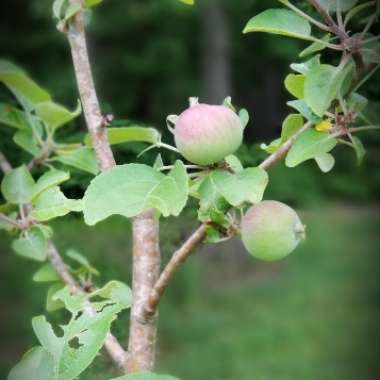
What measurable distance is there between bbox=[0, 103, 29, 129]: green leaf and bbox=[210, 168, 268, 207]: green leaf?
1.14ft

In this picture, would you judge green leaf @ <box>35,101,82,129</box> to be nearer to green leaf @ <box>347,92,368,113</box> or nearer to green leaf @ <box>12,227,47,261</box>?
green leaf @ <box>12,227,47,261</box>

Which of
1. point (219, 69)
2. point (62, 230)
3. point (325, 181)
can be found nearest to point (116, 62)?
point (219, 69)

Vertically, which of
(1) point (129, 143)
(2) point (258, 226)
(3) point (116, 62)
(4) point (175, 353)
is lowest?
(4) point (175, 353)

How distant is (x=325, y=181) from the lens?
6062 millimetres

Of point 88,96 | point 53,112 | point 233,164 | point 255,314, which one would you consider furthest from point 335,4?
point 255,314

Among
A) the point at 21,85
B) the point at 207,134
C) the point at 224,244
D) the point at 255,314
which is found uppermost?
the point at 21,85

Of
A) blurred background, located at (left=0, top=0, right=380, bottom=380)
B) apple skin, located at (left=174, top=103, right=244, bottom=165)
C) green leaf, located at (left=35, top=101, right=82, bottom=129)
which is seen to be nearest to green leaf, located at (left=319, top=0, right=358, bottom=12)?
apple skin, located at (left=174, top=103, right=244, bottom=165)

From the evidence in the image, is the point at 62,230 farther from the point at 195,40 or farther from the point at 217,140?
the point at 195,40

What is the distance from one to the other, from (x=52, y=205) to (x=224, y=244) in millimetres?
3813

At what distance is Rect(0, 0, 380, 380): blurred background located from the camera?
154cm

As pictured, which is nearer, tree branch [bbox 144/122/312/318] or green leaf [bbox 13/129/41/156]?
tree branch [bbox 144/122/312/318]

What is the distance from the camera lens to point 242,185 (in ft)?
1.72

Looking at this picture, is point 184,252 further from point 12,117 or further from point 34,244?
point 12,117

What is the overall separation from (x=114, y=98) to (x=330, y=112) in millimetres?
5202
